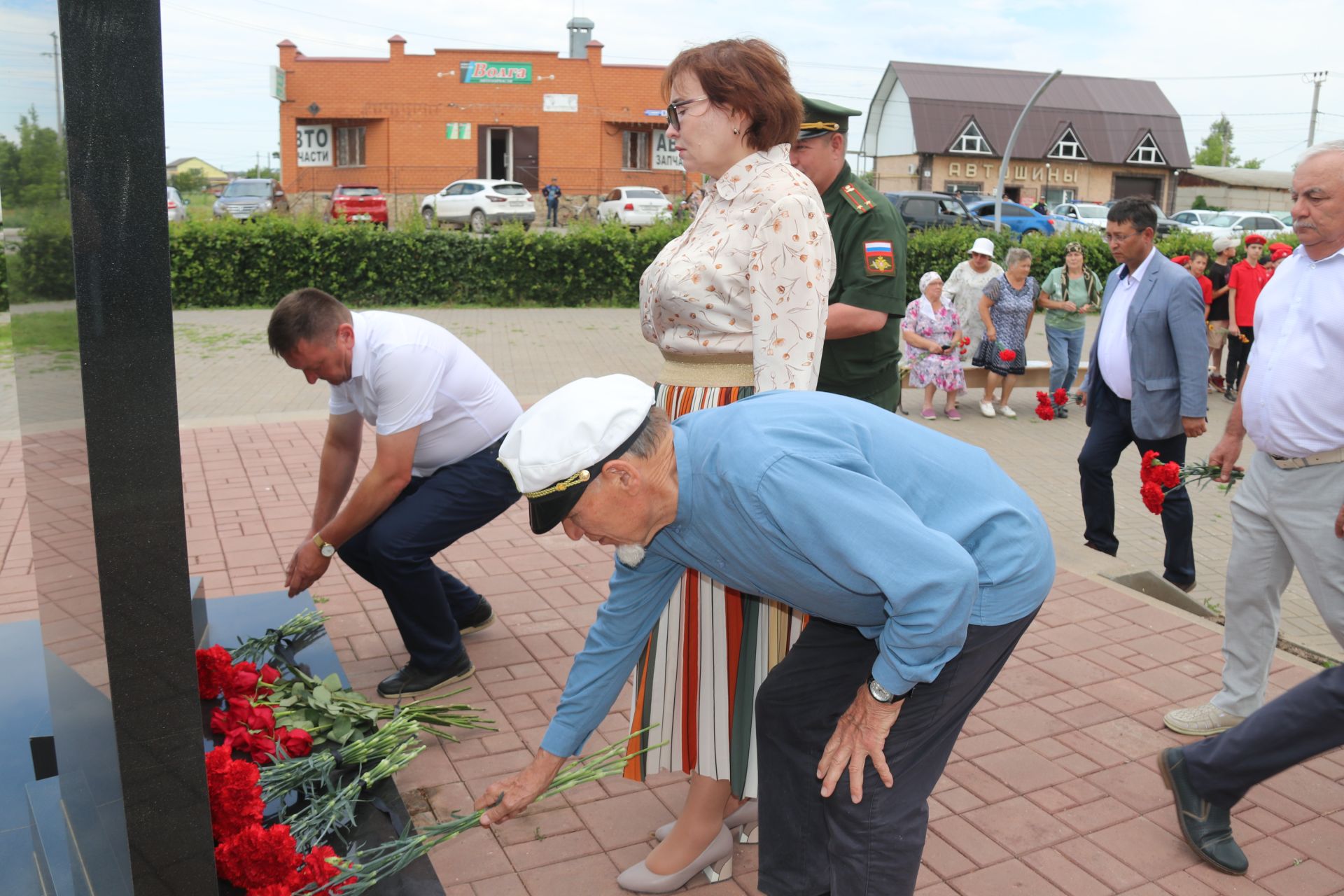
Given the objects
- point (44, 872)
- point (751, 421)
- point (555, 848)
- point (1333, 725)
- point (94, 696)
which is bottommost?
point (555, 848)

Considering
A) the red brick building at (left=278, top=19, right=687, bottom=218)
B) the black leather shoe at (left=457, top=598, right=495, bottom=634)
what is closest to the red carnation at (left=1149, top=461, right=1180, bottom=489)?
the black leather shoe at (left=457, top=598, right=495, bottom=634)

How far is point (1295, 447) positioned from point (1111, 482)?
2291mm

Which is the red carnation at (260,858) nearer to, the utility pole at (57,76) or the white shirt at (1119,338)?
the utility pole at (57,76)

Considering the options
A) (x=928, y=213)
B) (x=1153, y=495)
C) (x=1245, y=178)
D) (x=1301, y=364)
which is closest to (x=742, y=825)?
(x=1301, y=364)

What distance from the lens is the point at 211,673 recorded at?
3229mm

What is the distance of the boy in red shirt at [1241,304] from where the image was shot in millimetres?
12234

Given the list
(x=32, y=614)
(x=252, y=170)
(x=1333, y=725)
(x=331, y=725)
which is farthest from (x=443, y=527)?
(x=252, y=170)

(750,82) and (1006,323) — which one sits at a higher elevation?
(750,82)

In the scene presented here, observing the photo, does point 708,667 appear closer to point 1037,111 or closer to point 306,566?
point 306,566

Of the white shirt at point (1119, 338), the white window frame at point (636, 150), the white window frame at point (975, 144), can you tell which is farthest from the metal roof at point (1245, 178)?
the white shirt at point (1119, 338)

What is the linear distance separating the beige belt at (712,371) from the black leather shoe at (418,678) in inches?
66.2

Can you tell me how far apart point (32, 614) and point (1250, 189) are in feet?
181

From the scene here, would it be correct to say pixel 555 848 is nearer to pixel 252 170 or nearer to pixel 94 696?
pixel 94 696

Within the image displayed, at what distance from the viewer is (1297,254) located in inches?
141
